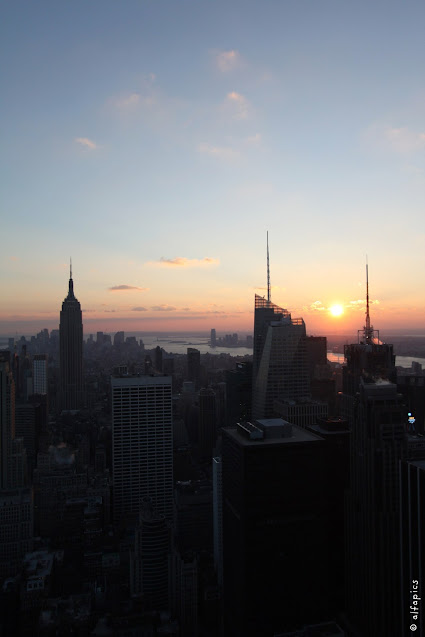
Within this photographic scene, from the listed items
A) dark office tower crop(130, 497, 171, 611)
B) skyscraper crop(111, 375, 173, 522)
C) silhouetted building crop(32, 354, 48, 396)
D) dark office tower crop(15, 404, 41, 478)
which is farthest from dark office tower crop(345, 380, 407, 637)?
silhouetted building crop(32, 354, 48, 396)

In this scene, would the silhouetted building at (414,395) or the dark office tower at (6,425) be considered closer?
the dark office tower at (6,425)

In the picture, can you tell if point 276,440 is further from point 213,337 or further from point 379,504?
point 213,337

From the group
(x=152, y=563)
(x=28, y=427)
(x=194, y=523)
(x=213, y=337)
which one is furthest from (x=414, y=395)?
(x=213, y=337)

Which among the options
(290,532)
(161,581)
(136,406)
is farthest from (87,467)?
(290,532)

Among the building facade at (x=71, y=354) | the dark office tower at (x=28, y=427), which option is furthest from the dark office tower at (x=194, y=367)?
the dark office tower at (x=28, y=427)

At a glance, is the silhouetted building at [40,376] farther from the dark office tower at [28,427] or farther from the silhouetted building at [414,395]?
the silhouetted building at [414,395]
